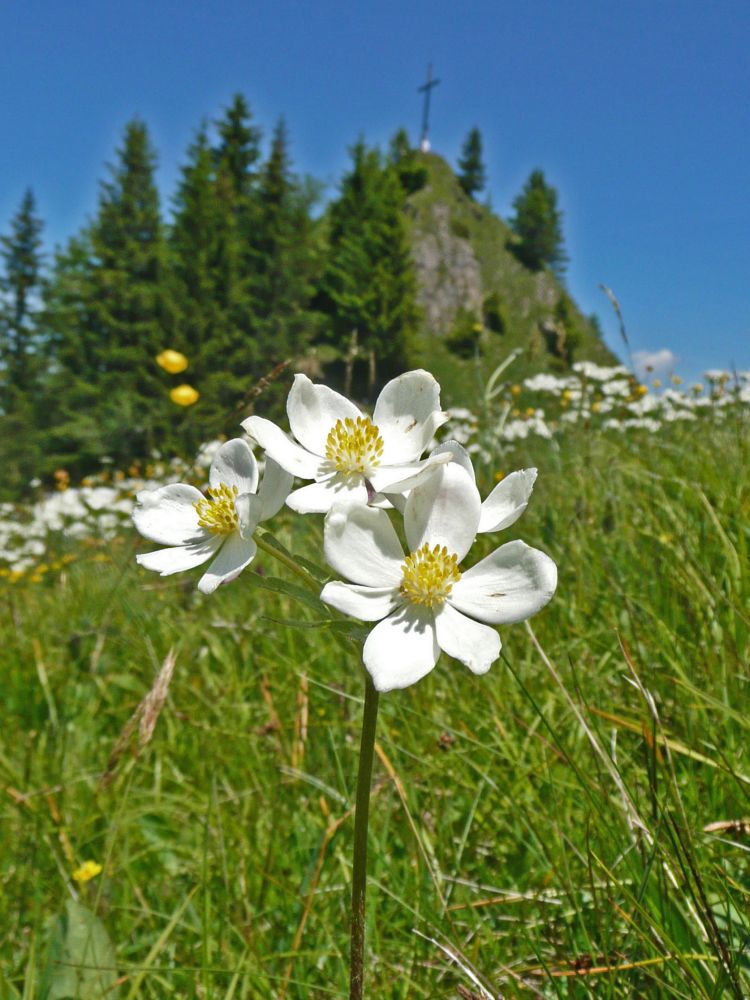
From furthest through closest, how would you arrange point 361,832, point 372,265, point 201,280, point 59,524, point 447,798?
point 372,265 → point 201,280 → point 59,524 → point 447,798 → point 361,832

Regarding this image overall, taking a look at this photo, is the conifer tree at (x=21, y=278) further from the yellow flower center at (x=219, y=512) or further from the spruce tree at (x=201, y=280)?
the yellow flower center at (x=219, y=512)

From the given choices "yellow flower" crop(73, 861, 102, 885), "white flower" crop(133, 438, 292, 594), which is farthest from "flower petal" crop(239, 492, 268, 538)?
"yellow flower" crop(73, 861, 102, 885)

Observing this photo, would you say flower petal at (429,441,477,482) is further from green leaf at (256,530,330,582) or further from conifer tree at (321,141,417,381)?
conifer tree at (321,141,417,381)

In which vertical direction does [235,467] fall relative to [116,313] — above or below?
below

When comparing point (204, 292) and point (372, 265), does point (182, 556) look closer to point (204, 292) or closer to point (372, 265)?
point (204, 292)

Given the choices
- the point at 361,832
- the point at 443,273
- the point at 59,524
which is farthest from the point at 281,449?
the point at 443,273
